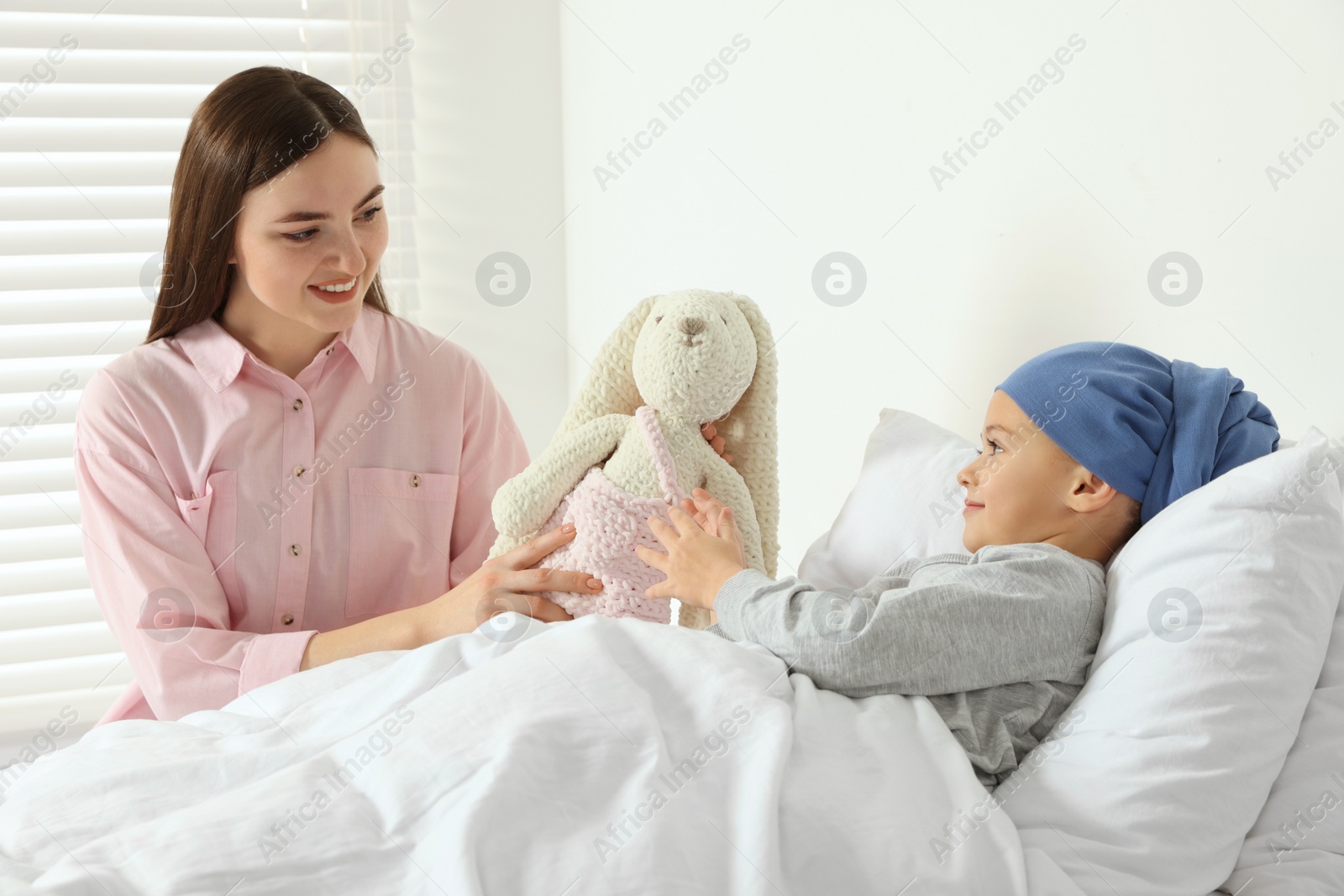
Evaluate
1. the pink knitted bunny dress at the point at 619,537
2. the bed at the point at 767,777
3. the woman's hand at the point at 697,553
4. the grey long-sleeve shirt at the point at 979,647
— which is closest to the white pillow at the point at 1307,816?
the bed at the point at 767,777

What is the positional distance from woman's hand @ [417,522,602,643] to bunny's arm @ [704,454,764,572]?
0.18 meters

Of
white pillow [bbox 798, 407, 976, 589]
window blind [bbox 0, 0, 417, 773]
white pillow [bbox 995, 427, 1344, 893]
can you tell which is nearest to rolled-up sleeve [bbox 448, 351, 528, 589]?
white pillow [bbox 798, 407, 976, 589]

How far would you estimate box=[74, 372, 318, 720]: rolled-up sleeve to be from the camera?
1.36 metres

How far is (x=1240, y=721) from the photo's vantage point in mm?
814

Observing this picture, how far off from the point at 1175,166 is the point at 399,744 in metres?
0.92

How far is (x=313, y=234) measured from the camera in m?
1.40

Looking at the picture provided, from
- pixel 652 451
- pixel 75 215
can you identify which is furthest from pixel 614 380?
pixel 75 215

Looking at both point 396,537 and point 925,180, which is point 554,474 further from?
point 925,180

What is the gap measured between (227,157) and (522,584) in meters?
0.68

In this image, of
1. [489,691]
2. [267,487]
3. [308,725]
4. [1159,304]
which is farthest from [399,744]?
[1159,304]

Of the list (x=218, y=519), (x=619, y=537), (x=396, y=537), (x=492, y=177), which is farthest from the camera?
(x=492, y=177)

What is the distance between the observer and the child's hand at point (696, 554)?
1.12 m

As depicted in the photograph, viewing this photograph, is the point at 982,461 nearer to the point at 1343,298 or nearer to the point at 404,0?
the point at 1343,298

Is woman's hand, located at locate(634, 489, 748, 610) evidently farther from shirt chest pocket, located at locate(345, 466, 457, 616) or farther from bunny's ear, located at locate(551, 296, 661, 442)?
shirt chest pocket, located at locate(345, 466, 457, 616)
